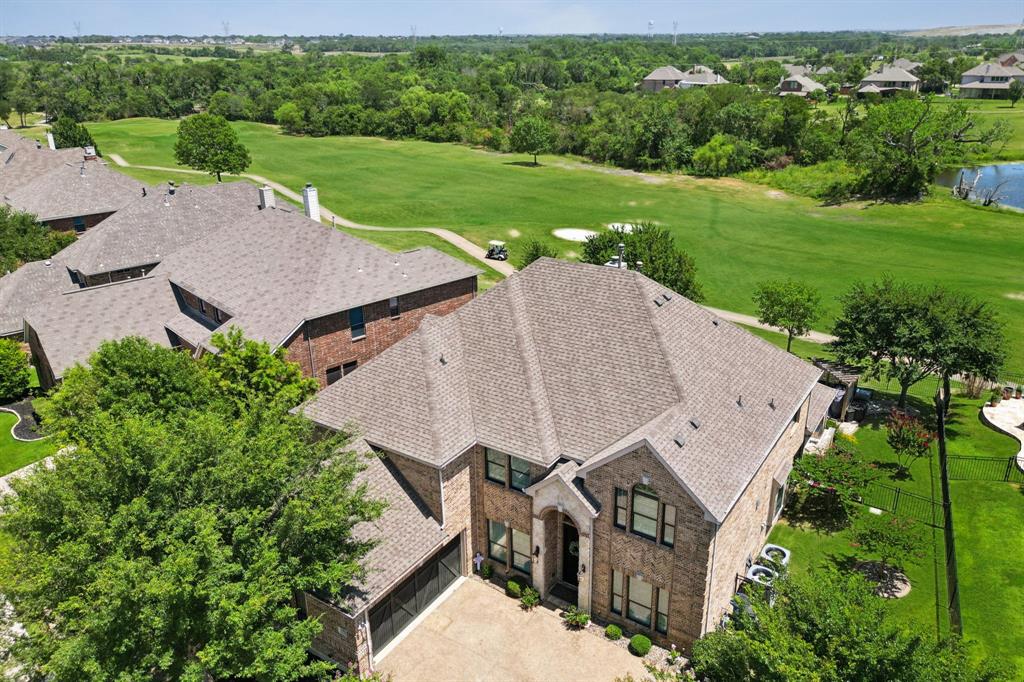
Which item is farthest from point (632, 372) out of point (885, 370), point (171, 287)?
point (171, 287)

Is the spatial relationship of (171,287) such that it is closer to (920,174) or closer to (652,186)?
(652,186)

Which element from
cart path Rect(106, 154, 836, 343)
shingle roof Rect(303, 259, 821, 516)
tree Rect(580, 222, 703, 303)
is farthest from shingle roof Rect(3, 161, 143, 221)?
shingle roof Rect(303, 259, 821, 516)

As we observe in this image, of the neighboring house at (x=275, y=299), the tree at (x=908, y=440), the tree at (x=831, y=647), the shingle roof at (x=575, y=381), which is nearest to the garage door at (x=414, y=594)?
the shingle roof at (x=575, y=381)

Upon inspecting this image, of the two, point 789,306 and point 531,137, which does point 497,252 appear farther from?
point 531,137

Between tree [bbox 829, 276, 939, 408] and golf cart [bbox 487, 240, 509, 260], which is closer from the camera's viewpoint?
tree [bbox 829, 276, 939, 408]

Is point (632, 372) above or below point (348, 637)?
above

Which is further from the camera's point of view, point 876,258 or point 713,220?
point 713,220

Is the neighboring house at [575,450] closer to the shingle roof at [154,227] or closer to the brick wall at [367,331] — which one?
the brick wall at [367,331]

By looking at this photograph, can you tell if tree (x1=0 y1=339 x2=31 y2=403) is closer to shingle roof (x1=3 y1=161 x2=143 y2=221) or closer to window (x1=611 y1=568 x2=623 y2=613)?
shingle roof (x1=3 y1=161 x2=143 y2=221)
